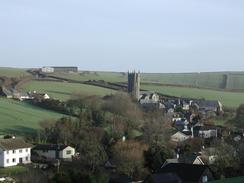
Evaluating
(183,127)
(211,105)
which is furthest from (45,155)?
(211,105)

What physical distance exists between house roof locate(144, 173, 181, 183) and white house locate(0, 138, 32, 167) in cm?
1545

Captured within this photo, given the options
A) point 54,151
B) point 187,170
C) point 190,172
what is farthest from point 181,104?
point 190,172

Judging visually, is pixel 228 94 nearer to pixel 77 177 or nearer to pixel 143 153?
pixel 143 153

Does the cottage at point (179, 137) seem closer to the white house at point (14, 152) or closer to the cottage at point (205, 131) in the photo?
the cottage at point (205, 131)

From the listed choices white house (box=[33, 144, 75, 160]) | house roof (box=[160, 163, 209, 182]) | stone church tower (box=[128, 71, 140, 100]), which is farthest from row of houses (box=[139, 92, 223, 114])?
house roof (box=[160, 163, 209, 182])

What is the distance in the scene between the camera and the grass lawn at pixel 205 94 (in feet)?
309

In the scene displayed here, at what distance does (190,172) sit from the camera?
33406 millimetres

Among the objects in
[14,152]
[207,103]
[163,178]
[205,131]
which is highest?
[163,178]

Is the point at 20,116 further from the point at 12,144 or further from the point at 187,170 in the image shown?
the point at 187,170

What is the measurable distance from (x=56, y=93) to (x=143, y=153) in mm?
49843

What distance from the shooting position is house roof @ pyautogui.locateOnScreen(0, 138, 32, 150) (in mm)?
42906

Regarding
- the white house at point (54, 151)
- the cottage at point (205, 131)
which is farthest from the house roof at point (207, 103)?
the white house at point (54, 151)

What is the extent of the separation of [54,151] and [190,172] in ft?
48.6

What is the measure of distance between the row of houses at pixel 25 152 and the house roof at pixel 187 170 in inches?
502
